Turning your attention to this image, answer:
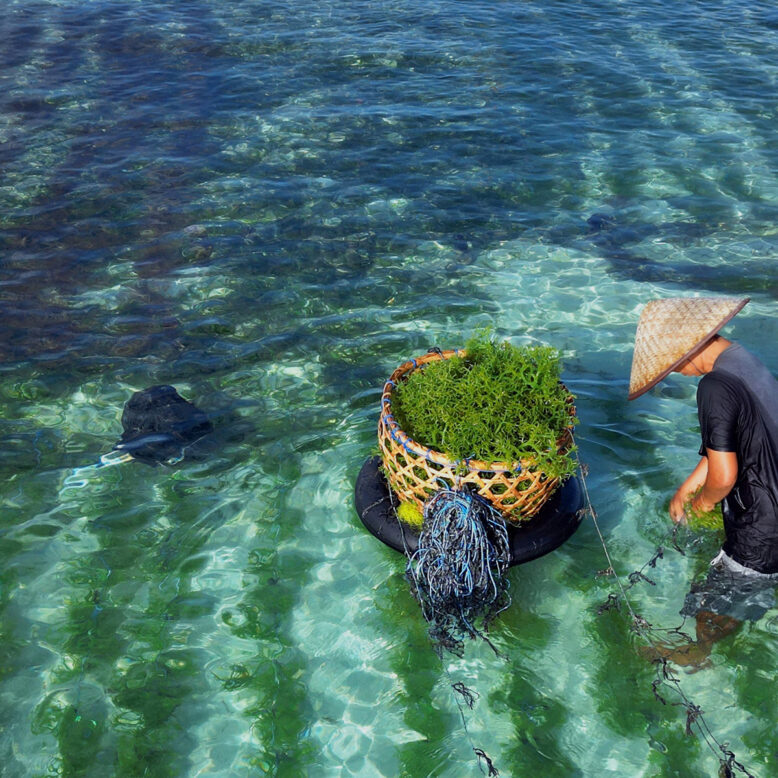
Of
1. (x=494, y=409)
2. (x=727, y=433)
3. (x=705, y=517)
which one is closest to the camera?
(x=727, y=433)

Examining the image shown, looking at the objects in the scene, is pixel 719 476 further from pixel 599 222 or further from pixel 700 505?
pixel 599 222

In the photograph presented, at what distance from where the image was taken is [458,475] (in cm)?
500

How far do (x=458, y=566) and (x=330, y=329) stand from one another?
4367 mm

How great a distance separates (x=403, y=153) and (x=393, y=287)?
3.85 m

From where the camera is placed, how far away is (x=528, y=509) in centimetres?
531

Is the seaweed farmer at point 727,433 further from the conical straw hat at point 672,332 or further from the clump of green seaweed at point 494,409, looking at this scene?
the clump of green seaweed at point 494,409

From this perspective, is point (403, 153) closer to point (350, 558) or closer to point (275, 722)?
point (350, 558)

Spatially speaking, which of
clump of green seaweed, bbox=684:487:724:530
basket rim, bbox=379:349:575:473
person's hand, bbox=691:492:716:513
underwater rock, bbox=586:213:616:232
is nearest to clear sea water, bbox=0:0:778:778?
underwater rock, bbox=586:213:616:232

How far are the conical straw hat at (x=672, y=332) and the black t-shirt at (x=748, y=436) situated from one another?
18 centimetres

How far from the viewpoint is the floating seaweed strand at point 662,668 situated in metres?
4.75

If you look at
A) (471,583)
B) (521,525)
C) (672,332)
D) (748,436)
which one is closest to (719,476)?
(748,436)

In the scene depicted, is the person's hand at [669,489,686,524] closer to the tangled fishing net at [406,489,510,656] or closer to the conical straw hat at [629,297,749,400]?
the conical straw hat at [629,297,749,400]

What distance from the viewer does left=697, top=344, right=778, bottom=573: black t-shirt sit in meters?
4.49

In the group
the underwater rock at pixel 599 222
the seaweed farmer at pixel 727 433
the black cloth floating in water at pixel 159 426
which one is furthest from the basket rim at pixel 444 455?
the underwater rock at pixel 599 222
